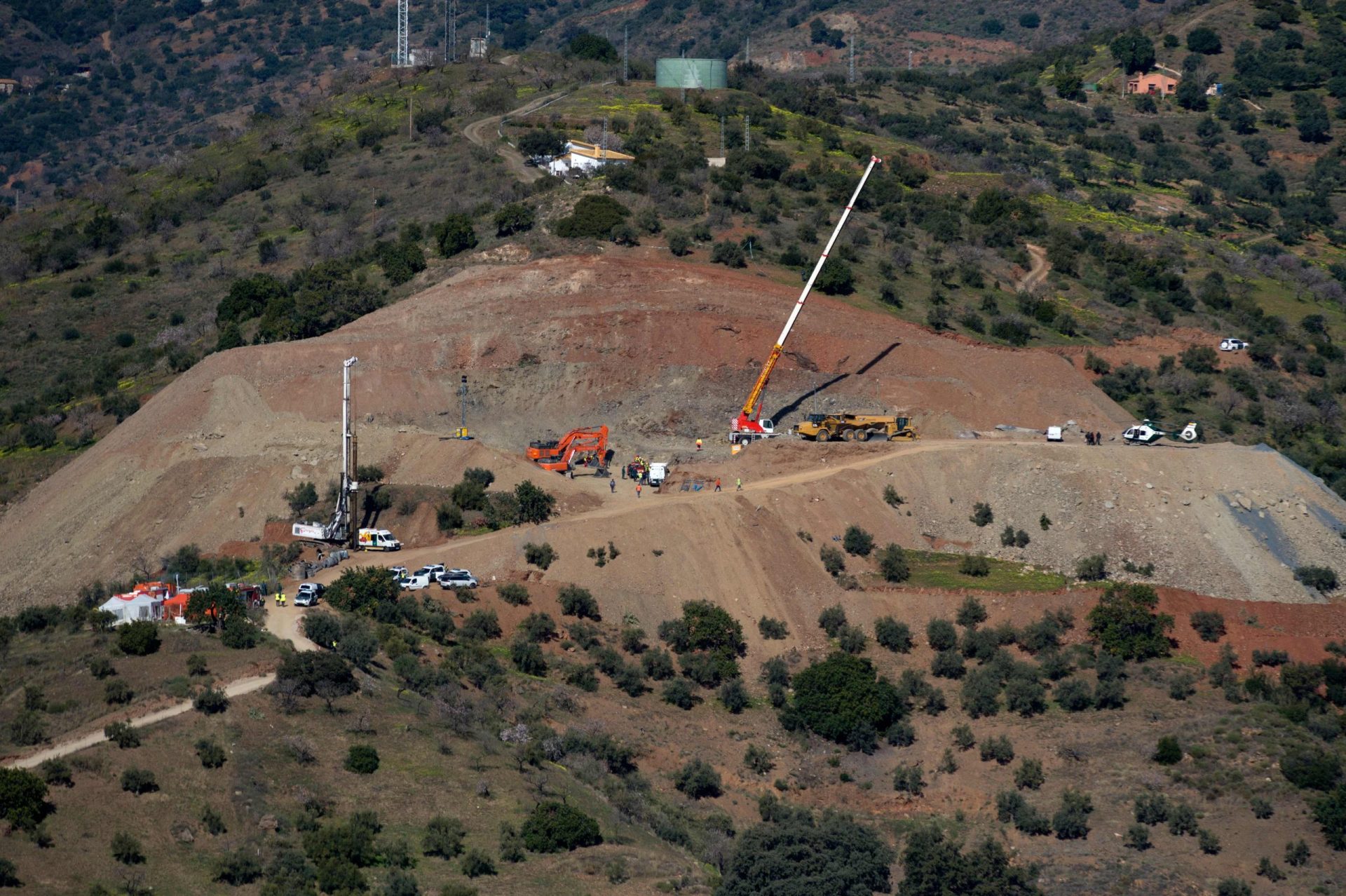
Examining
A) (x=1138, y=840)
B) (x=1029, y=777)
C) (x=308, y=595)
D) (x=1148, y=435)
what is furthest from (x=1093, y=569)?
(x=308, y=595)

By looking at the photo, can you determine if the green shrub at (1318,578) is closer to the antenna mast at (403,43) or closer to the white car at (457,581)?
the white car at (457,581)

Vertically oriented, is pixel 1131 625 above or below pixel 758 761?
above

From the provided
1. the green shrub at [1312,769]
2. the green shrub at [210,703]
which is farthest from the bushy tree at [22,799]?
the green shrub at [1312,769]

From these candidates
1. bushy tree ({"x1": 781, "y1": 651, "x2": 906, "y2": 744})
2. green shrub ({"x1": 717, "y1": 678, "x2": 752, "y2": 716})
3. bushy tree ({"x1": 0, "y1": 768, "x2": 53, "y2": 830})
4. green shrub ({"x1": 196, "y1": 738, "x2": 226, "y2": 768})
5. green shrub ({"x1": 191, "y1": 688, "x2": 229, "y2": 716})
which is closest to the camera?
bushy tree ({"x1": 0, "y1": 768, "x2": 53, "y2": 830})

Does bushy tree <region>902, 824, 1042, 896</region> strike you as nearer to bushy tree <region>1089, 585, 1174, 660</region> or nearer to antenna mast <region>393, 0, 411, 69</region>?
bushy tree <region>1089, 585, 1174, 660</region>

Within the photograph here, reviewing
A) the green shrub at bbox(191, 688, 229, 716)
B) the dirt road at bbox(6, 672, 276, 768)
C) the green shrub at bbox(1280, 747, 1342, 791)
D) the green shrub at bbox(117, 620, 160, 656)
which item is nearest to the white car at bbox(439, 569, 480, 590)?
the dirt road at bbox(6, 672, 276, 768)

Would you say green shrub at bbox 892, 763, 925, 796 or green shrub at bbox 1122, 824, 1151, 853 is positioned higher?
green shrub at bbox 1122, 824, 1151, 853

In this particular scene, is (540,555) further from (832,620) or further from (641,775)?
(641,775)

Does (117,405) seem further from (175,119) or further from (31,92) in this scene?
(31,92)
